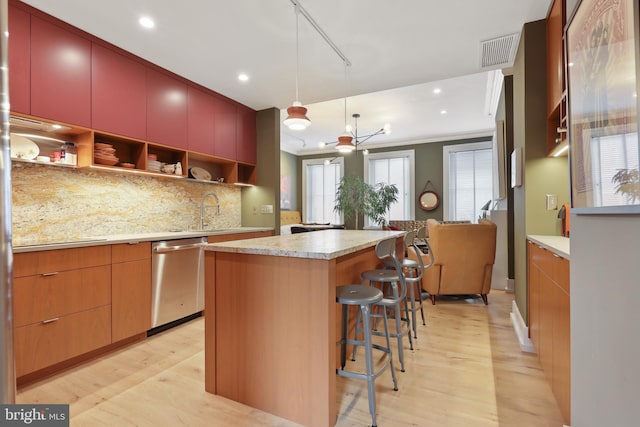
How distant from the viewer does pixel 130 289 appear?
258 cm

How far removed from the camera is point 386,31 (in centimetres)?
266

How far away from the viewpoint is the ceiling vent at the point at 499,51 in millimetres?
2789

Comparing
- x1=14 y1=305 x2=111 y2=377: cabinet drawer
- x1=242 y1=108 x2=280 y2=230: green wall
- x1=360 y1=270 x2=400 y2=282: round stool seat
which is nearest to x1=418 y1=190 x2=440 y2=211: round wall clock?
x1=242 y1=108 x2=280 y2=230: green wall

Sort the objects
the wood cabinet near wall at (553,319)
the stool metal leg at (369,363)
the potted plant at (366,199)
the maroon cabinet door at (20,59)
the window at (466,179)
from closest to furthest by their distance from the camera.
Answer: the wood cabinet near wall at (553,319) → the stool metal leg at (369,363) → the maroon cabinet door at (20,59) → the window at (466,179) → the potted plant at (366,199)

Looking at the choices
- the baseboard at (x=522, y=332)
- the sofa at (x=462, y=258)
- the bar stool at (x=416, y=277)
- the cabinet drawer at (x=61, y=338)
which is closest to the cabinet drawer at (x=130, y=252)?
the cabinet drawer at (x=61, y=338)

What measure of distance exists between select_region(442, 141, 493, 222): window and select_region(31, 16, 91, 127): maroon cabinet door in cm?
659

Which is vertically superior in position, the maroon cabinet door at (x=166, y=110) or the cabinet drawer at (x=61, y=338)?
the maroon cabinet door at (x=166, y=110)

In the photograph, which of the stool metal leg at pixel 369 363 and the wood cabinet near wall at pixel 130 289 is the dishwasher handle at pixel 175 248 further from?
the stool metal leg at pixel 369 363

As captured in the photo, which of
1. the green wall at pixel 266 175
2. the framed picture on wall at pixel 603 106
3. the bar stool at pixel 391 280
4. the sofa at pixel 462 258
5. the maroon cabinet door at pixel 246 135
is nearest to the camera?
the framed picture on wall at pixel 603 106

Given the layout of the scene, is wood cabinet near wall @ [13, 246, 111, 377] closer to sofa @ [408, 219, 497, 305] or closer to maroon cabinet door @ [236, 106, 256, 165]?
maroon cabinet door @ [236, 106, 256, 165]

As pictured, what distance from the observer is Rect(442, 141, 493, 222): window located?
6.73 meters

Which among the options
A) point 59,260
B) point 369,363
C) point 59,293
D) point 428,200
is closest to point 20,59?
point 59,260

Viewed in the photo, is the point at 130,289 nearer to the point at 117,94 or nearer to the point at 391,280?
the point at 117,94

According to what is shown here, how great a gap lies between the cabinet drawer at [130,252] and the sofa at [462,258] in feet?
9.60
